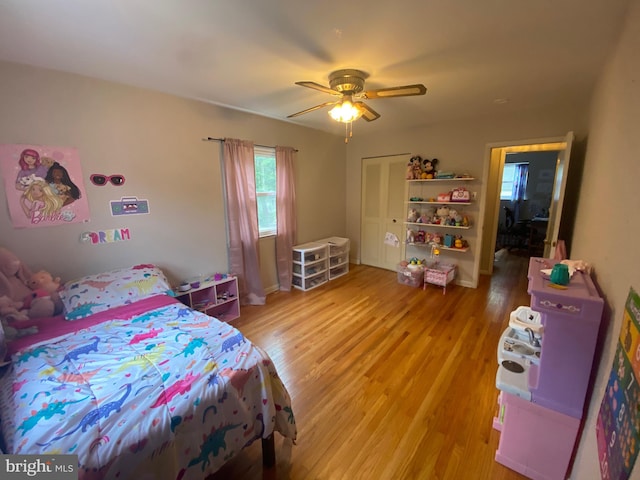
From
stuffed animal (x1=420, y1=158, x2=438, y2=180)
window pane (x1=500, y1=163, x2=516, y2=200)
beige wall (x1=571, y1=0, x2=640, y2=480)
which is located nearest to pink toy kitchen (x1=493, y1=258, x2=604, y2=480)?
beige wall (x1=571, y1=0, x2=640, y2=480)

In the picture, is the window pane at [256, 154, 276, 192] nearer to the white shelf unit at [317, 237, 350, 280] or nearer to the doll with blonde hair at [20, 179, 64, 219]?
the white shelf unit at [317, 237, 350, 280]

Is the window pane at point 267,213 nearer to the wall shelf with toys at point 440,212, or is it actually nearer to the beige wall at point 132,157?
the beige wall at point 132,157

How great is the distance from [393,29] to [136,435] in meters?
2.37

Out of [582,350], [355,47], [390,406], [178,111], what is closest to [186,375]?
[390,406]

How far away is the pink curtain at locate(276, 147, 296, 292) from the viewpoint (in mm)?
3740

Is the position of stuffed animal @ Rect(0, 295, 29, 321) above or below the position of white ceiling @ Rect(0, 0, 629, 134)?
below

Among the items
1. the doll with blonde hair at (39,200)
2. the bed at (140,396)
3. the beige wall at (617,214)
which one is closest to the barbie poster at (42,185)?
the doll with blonde hair at (39,200)

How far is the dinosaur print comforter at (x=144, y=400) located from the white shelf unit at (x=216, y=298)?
3.70 feet

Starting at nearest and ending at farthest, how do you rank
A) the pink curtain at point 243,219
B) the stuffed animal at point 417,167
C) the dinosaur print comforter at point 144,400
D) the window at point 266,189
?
the dinosaur print comforter at point 144,400
the pink curtain at point 243,219
the window at point 266,189
the stuffed animal at point 417,167

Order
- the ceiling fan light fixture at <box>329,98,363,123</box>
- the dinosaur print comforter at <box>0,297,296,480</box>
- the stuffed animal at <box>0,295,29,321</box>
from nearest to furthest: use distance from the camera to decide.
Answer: the dinosaur print comforter at <box>0,297,296,480</box>
the stuffed animal at <box>0,295,29,321</box>
the ceiling fan light fixture at <box>329,98,363,123</box>

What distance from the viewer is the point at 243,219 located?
132 inches

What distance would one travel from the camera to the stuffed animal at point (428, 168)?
3.95m

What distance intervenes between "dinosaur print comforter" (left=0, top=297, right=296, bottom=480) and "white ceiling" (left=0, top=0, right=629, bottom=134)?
1829mm

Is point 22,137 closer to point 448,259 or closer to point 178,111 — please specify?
point 178,111
